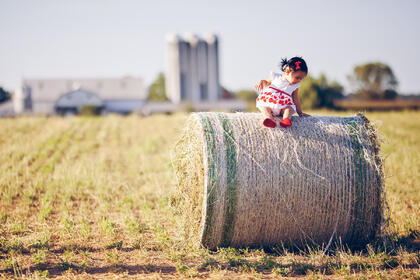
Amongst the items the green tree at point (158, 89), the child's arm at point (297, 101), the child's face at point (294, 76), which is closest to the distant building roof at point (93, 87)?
the green tree at point (158, 89)

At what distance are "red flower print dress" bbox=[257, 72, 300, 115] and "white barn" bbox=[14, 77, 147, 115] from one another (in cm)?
5657

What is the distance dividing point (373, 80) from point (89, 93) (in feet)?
171

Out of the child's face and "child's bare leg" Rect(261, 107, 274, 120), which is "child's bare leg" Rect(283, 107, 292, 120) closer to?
"child's bare leg" Rect(261, 107, 274, 120)

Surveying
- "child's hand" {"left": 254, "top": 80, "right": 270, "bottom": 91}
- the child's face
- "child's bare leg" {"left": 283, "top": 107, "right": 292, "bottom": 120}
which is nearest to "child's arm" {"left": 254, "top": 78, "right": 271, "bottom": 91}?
"child's hand" {"left": 254, "top": 80, "right": 270, "bottom": 91}

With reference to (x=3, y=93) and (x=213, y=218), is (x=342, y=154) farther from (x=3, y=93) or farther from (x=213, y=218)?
(x=3, y=93)

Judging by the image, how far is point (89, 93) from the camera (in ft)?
193

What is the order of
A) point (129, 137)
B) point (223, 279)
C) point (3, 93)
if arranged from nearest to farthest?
point (223, 279)
point (3, 93)
point (129, 137)

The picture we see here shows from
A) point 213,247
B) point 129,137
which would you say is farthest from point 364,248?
point 129,137

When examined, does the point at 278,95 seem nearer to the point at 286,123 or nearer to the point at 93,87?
the point at 286,123

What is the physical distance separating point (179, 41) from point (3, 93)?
64.7 meters

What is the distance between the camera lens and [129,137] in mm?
16109

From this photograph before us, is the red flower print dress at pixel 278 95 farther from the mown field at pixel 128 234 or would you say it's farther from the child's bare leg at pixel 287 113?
the mown field at pixel 128 234

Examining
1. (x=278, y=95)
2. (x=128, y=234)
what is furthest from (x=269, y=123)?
(x=128, y=234)

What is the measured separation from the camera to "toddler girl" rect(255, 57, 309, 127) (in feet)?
16.2
